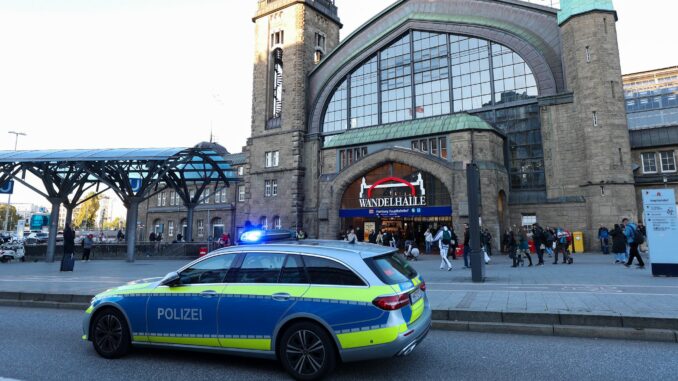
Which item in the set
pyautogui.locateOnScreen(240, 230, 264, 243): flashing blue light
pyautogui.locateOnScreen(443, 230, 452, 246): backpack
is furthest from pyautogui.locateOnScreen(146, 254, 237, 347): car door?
pyautogui.locateOnScreen(443, 230, 452, 246): backpack

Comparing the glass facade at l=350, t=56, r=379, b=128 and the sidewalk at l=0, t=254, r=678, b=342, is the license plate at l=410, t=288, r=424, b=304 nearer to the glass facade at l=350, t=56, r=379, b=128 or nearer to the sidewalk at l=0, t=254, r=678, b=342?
the sidewalk at l=0, t=254, r=678, b=342

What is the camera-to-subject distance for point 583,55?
25.6m

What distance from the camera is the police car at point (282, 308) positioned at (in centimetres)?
433

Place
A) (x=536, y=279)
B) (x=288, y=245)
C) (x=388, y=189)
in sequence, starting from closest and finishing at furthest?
(x=288, y=245), (x=536, y=279), (x=388, y=189)

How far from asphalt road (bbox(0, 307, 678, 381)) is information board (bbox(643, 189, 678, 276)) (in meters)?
7.84

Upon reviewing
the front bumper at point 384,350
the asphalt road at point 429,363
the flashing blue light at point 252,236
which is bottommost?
the asphalt road at point 429,363

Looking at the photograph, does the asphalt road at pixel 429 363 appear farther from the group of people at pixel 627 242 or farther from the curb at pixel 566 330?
the group of people at pixel 627 242

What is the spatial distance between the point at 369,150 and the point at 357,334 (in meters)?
26.8

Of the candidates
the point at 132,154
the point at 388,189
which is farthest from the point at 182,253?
the point at 388,189

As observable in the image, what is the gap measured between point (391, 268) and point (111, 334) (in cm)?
410

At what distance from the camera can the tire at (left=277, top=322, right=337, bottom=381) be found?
4.36m

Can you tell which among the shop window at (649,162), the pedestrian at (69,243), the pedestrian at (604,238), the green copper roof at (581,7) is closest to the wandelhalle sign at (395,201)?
the pedestrian at (604,238)

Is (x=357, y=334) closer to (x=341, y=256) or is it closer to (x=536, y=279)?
(x=341, y=256)

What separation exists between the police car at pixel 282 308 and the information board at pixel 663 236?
35.7 feet
